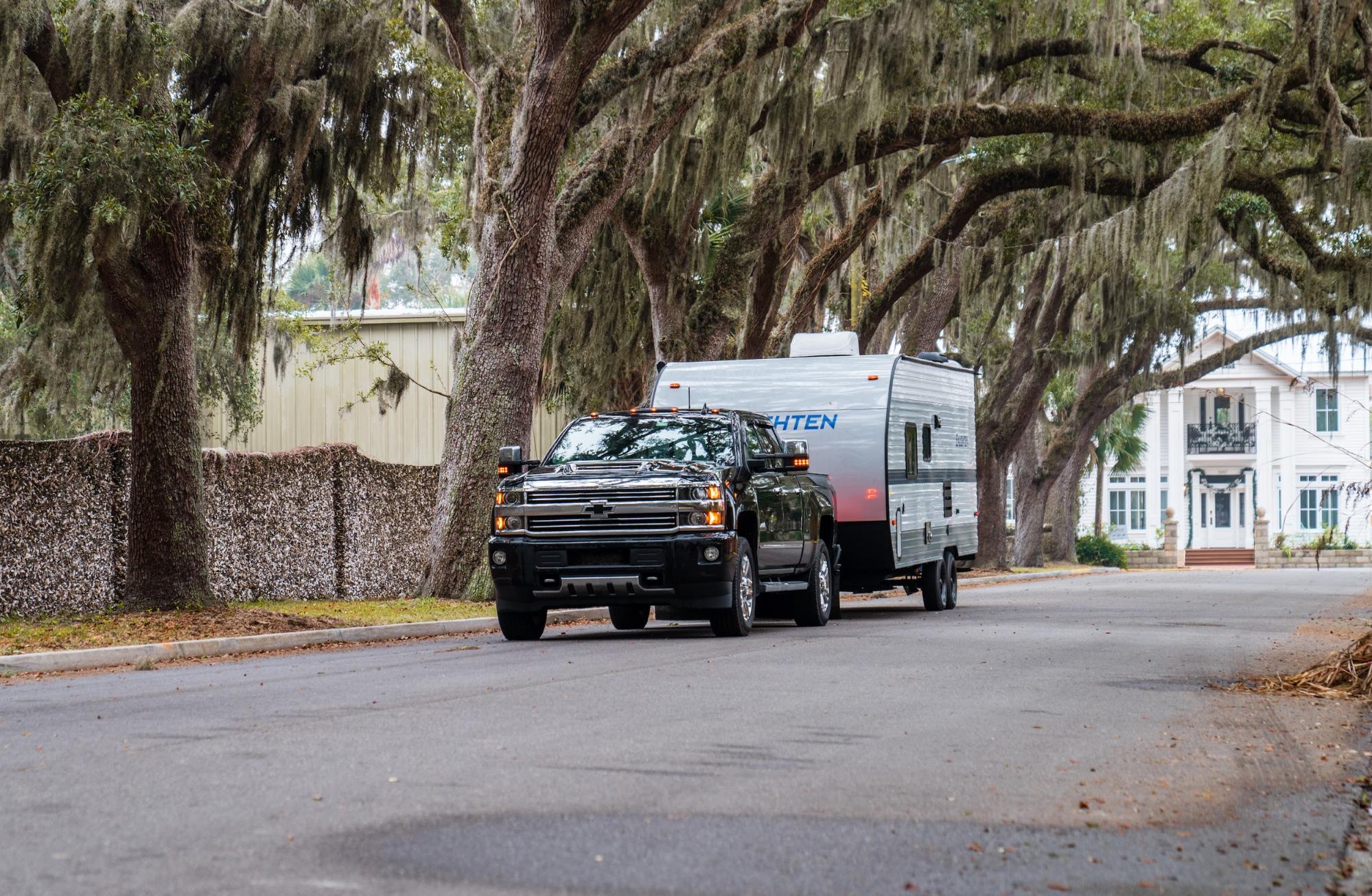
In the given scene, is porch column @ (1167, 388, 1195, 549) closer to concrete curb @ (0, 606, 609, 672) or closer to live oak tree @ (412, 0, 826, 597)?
live oak tree @ (412, 0, 826, 597)

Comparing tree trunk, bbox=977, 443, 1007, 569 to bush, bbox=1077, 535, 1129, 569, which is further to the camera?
bush, bbox=1077, 535, 1129, 569

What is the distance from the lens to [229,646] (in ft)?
47.0

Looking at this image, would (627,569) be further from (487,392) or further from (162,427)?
(487,392)

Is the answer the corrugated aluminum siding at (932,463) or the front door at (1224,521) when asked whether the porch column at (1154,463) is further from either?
the corrugated aluminum siding at (932,463)

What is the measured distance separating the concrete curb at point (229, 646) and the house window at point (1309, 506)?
51870mm

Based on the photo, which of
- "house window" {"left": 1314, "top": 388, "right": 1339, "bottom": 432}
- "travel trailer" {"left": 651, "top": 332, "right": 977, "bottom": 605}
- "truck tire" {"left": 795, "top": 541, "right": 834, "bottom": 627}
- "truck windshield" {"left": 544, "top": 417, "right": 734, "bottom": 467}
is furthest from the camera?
"house window" {"left": 1314, "top": 388, "right": 1339, "bottom": 432}

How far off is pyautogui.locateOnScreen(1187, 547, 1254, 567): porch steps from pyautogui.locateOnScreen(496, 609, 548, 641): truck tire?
49.4 metres

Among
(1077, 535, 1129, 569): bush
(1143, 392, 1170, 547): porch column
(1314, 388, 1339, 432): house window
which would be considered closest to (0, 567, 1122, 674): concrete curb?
(1077, 535, 1129, 569): bush

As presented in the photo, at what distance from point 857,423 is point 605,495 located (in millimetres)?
5276

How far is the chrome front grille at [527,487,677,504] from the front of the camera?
14.6 m

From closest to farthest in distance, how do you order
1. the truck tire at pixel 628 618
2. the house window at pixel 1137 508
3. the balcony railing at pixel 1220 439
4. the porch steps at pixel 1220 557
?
the truck tire at pixel 628 618
the porch steps at pixel 1220 557
the balcony railing at pixel 1220 439
the house window at pixel 1137 508

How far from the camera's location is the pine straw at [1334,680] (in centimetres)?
1069

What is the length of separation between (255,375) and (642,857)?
3099 centimetres

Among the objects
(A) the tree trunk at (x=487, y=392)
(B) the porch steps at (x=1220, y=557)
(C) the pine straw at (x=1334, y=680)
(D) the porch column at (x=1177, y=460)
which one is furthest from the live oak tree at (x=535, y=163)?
(D) the porch column at (x=1177, y=460)
